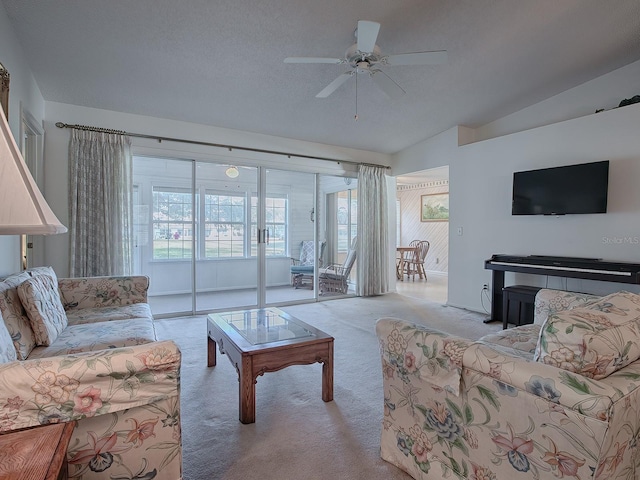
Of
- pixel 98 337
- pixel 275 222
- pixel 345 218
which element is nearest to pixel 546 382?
pixel 98 337

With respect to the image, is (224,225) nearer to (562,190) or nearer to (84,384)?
(562,190)

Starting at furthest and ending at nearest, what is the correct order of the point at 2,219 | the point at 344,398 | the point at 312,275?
the point at 312,275 → the point at 344,398 → the point at 2,219

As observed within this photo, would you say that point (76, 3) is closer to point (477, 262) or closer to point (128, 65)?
point (128, 65)

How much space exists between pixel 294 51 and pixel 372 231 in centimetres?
325

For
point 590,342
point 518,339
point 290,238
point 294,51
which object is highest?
point 294,51

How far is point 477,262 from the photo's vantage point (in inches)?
184

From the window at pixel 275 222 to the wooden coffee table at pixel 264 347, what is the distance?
9.77 ft

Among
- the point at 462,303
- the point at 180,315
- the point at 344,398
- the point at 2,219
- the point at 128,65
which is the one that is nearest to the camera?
the point at 2,219

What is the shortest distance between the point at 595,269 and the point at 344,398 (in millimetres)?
2609

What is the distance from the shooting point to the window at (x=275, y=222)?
5562 millimetres

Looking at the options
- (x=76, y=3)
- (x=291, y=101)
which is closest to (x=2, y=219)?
(x=76, y=3)

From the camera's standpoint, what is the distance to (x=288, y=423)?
2002 mm

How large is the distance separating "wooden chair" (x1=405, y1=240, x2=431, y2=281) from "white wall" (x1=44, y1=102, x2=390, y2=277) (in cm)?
325

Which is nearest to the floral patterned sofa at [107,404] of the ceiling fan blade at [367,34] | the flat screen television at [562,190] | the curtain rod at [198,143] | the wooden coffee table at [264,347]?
the wooden coffee table at [264,347]
